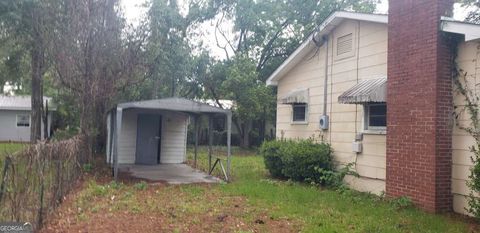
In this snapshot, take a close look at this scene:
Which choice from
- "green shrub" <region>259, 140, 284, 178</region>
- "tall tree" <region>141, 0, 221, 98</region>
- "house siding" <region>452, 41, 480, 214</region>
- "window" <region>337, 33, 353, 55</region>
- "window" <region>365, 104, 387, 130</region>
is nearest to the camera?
"house siding" <region>452, 41, 480, 214</region>

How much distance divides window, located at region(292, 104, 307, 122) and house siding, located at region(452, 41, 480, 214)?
5.48 metres

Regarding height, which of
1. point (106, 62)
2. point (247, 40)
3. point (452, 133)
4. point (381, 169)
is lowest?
point (381, 169)

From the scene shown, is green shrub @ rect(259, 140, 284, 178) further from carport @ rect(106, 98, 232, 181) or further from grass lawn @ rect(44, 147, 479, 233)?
carport @ rect(106, 98, 232, 181)

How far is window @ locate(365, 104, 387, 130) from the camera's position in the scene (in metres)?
9.79

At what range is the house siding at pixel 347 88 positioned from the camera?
32.2ft

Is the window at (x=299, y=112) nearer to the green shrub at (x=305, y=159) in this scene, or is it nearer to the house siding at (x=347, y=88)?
the house siding at (x=347, y=88)

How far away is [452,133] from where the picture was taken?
26.2ft

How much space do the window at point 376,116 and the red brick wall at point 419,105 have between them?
2.48ft

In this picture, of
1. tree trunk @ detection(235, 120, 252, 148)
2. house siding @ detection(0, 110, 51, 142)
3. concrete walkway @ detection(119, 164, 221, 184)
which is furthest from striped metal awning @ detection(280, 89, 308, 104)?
house siding @ detection(0, 110, 51, 142)

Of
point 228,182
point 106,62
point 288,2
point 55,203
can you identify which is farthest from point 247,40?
point 55,203

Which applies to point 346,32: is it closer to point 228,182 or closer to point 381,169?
point 381,169

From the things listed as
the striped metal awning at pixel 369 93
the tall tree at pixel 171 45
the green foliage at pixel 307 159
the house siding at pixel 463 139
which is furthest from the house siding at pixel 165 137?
the house siding at pixel 463 139

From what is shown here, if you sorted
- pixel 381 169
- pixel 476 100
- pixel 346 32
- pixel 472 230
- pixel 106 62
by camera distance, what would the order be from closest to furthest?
pixel 472 230
pixel 476 100
pixel 381 169
pixel 346 32
pixel 106 62

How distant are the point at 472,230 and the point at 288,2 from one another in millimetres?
23119
